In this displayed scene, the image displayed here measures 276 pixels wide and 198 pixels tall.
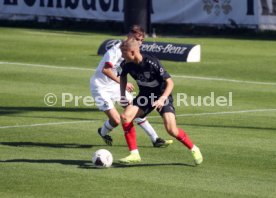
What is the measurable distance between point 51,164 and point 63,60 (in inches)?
657

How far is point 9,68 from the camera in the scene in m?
28.0

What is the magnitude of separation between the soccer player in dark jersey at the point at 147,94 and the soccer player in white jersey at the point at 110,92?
1318 millimetres

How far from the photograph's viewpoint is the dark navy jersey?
13.9 metres

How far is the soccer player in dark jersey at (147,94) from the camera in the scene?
45.1ft

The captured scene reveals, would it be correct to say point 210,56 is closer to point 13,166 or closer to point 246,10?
point 246,10

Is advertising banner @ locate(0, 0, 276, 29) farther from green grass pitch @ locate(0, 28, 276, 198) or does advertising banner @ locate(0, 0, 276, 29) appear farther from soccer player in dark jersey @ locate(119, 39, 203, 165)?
soccer player in dark jersey @ locate(119, 39, 203, 165)

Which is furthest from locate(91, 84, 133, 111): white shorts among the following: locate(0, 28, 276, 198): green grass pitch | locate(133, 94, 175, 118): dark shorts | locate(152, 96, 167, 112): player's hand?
locate(152, 96, 167, 112): player's hand

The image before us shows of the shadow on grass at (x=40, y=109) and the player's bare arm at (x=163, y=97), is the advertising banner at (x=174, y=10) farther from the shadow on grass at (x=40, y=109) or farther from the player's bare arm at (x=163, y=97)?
the player's bare arm at (x=163, y=97)

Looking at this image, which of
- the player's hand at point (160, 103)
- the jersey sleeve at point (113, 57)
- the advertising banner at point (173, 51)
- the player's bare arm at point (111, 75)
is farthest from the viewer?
the advertising banner at point (173, 51)

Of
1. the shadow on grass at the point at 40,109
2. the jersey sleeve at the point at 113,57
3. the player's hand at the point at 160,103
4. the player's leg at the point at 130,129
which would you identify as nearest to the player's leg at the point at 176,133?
the player's hand at the point at 160,103

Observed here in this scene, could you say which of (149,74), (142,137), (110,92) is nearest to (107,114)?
(110,92)

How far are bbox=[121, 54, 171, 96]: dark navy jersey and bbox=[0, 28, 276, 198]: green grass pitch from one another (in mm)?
1038

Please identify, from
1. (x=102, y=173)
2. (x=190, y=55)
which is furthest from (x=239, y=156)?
(x=190, y=55)

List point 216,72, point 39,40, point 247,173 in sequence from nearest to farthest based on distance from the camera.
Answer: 1. point 247,173
2. point 216,72
3. point 39,40
